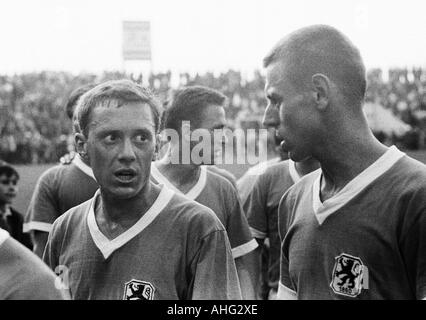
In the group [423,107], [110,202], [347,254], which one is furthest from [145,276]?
[423,107]

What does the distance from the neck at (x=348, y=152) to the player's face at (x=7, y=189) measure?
5171 mm

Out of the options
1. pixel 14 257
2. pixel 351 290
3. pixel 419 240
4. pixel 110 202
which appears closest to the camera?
pixel 14 257

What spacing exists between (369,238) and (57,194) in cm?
265

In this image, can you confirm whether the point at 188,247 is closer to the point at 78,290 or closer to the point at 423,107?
the point at 78,290

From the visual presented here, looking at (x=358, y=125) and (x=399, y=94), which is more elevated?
(x=358, y=125)

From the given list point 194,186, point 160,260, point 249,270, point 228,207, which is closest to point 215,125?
point 194,186

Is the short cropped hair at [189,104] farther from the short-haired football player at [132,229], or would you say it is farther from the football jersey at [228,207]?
the short-haired football player at [132,229]

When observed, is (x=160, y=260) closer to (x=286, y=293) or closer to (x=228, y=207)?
(x=286, y=293)

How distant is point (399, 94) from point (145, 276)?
22.7m

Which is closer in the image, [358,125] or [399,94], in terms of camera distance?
[358,125]

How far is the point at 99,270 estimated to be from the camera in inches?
103

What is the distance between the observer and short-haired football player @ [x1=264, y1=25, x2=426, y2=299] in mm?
2309

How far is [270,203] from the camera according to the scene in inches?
191

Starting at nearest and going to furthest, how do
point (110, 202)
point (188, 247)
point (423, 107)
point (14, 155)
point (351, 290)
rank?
point (351, 290) < point (188, 247) < point (110, 202) < point (14, 155) < point (423, 107)
